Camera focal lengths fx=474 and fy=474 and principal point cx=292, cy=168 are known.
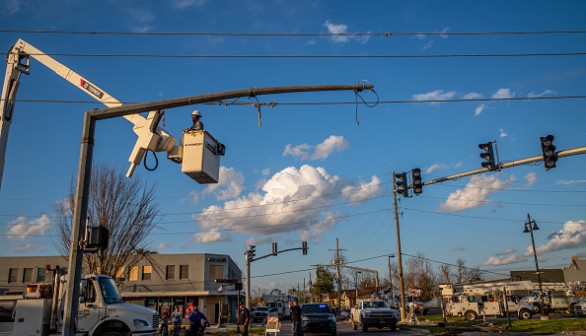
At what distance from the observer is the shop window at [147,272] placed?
2048 inches

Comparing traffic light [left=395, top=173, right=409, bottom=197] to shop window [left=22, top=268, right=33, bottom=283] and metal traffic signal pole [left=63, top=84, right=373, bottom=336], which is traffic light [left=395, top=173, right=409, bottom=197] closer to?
metal traffic signal pole [left=63, top=84, right=373, bottom=336]

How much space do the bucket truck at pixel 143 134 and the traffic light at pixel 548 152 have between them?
11.9m

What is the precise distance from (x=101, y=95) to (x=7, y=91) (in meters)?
3.99

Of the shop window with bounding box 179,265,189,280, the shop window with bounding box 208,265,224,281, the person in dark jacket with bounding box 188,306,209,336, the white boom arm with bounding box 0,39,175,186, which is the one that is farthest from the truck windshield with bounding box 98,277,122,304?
the shop window with bounding box 208,265,224,281

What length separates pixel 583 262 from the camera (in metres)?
88.9

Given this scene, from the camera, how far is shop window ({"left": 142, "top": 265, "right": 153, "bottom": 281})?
5203 centimetres

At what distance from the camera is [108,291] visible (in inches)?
552

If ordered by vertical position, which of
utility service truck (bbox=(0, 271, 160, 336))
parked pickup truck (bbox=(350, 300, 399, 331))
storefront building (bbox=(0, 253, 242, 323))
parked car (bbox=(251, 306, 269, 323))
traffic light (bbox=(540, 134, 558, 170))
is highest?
traffic light (bbox=(540, 134, 558, 170))

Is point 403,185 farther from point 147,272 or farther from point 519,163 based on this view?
point 147,272

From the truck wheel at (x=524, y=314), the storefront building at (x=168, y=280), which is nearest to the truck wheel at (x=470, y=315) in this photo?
the truck wheel at (x=524, y=314)

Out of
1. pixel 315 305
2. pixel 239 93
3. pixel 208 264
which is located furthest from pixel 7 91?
pixel 208 264

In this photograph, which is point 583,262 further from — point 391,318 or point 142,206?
point 142,206

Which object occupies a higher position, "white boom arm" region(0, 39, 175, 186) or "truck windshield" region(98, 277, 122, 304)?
"white boom arm" region(0, 39, 175, 186)

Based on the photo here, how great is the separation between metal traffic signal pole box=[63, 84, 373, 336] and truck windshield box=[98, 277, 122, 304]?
14.5 ft
